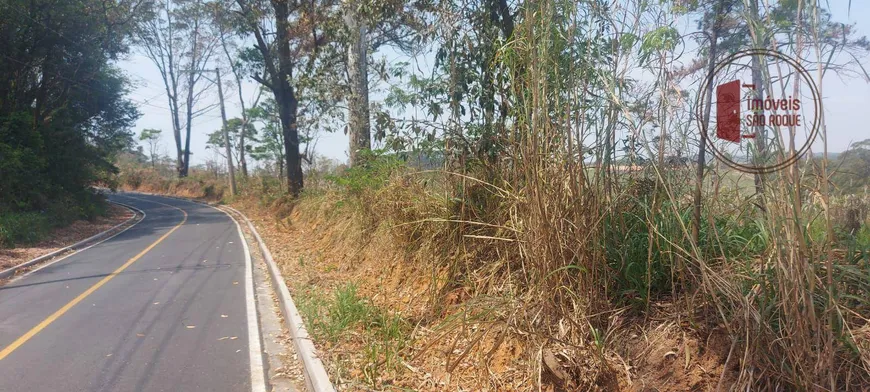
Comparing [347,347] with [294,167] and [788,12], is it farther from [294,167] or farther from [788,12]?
[294,167]

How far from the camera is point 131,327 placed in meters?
7.45

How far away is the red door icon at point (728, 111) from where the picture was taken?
4.11 m

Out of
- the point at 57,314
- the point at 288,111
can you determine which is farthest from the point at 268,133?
the point at 57,314

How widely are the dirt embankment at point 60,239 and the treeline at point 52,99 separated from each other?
50cm

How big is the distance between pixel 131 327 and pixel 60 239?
13.6 metres

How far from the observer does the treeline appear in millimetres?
20594

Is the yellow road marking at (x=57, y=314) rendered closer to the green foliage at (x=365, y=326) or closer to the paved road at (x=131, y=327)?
the paved road at (x=131, y=327)

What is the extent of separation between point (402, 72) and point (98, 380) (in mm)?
6982

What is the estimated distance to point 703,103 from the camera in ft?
14.2

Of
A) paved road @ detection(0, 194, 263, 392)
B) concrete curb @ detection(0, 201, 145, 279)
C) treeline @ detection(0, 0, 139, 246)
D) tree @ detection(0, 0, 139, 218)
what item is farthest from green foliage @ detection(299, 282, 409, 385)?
tree @ detection(0, 0, 139, 218)

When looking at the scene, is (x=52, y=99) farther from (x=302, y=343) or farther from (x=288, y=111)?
(x=302, y=343)

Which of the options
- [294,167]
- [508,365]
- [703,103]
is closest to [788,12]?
[703,103]

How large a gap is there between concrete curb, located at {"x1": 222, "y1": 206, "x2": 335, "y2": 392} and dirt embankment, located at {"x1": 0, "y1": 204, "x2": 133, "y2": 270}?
7603mm

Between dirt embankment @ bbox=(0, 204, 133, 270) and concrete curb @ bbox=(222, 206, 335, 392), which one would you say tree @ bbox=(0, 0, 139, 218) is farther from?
concrete curb @ bbox=(222, 206, 335, 392)
